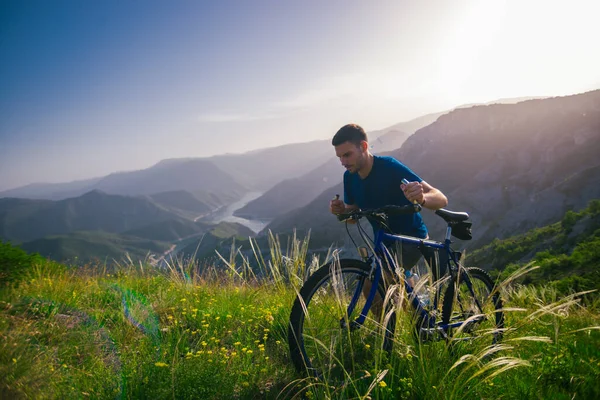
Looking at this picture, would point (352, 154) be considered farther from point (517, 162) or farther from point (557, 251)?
point (517, 162)

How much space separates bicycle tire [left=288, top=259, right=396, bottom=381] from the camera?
2.91 meters

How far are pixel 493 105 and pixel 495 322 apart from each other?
145m

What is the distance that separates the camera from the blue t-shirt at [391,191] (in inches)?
157

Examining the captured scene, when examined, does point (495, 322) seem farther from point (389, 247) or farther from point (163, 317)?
point (163, 317)

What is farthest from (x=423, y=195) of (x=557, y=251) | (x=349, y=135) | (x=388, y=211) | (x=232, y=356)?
(x=557, y=251)

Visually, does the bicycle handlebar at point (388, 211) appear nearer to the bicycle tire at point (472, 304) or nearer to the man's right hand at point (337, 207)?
the man's right hand at point (337, 207)

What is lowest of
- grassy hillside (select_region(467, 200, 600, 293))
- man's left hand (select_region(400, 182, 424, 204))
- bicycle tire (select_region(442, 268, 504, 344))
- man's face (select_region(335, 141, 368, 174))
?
grassy hillside (select_region(467, 200, 600, 293))

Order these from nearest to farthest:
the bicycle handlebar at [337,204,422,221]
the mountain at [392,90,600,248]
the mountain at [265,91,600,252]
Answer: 1. the bicycle handlebar at [337,204,422,221]
2. the mountain at [392,90,600,248]
3. the mountain at [265,91,600,252]

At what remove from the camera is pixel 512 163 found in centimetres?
10212

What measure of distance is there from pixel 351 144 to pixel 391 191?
726 millimetres

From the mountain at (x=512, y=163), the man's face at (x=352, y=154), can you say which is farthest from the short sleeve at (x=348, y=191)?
the mountain at (x=512, y=163)

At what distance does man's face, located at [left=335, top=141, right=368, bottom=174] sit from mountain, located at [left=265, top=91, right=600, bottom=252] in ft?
264

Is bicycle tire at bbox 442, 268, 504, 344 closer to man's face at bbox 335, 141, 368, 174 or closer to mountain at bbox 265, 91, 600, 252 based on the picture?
man's face at bbox 335, 141, 368, 174

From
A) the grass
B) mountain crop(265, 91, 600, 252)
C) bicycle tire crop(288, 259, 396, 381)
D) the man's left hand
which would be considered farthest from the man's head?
mountain crop(265, 91, 600, 252)
